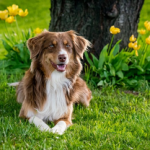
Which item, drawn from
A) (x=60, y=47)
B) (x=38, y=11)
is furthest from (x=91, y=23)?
(x=38, y=11)

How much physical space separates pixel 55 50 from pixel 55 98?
78 cm

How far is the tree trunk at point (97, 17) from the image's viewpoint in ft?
21.2

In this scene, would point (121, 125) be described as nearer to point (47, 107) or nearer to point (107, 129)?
point (107, 129)

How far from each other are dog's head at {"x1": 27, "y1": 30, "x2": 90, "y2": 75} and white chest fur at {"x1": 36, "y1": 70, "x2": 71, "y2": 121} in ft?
0.68

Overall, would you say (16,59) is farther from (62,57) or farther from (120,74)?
(62,57)

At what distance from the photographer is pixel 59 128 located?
450cm

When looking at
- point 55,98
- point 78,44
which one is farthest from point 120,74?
point 55,98

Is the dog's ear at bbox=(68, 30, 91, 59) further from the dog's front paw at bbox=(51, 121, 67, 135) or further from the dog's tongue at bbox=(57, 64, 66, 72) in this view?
the dog's front paw at bbox=(51, 121, 67, 135)

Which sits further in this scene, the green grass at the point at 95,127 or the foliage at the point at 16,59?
the foliage at the point at 16,59

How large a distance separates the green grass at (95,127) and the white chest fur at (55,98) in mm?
199

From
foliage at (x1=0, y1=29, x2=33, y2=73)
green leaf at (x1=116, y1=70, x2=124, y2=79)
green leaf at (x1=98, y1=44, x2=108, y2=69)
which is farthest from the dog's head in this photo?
foliage at (x1=0, y1=29, x2=33, y2=73)

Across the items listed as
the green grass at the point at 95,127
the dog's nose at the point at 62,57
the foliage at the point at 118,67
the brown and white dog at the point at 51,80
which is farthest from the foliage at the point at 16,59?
the dog's nose at the point at 62,57

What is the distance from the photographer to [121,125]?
15.5ft

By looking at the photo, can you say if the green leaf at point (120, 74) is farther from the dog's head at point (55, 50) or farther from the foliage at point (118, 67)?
the dog's head at point (55, 50)
